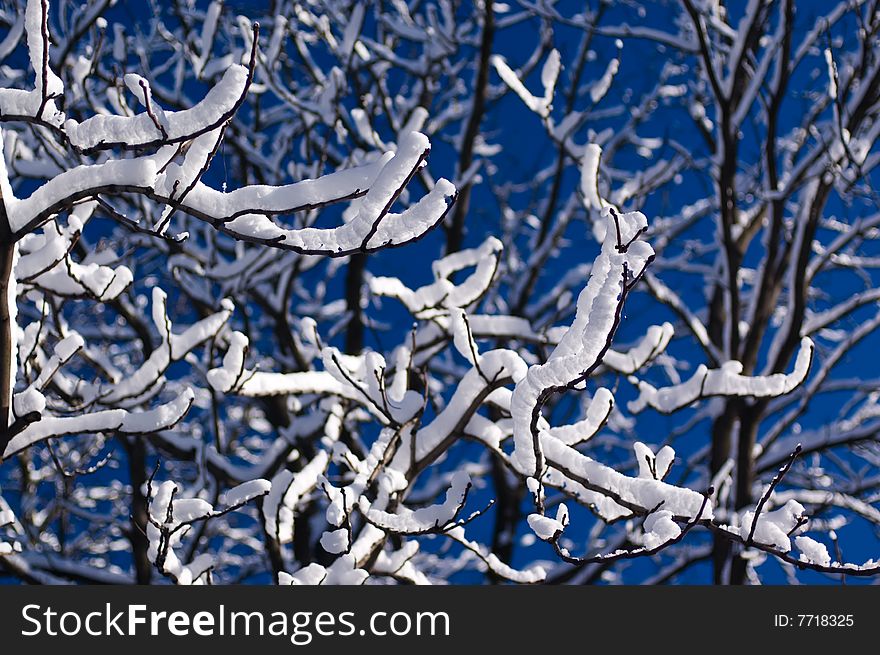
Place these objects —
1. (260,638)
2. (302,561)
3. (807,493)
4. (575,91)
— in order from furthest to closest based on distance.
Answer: (575,91)
(807,493)
(302,561)
(260,638)

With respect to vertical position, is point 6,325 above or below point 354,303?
below

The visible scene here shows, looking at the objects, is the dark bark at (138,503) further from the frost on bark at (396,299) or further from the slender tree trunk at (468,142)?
the slender tree trunk at (468,142)

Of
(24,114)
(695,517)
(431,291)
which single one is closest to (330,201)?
(24,114)

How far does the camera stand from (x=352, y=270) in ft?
20.0

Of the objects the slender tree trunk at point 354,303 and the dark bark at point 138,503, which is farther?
the slender tree trunk at point 354,303

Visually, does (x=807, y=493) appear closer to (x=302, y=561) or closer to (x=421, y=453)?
(x=302, y=561)

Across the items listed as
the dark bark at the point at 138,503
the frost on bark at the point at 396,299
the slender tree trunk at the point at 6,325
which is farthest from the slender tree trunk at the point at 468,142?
the slender tree trunk at the point at 6,325

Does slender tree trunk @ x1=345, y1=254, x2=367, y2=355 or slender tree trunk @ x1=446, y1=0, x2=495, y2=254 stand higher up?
slender tree trunk @ x1=446, y1=0, x2=495, y2=254

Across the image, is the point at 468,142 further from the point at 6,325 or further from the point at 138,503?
the point at 6,325

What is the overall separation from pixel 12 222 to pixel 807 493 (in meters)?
Result: 5.57

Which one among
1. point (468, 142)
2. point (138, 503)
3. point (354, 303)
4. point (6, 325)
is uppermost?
point (468, 142)

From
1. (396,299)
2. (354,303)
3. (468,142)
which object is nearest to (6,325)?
(396,299)

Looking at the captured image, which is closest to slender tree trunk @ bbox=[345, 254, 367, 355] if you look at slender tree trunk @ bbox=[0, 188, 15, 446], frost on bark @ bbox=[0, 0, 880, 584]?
frost on bark @ bbox=[0, 0, 880, 584]

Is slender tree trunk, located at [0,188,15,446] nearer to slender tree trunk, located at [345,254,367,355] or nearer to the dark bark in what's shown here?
the dark bark
